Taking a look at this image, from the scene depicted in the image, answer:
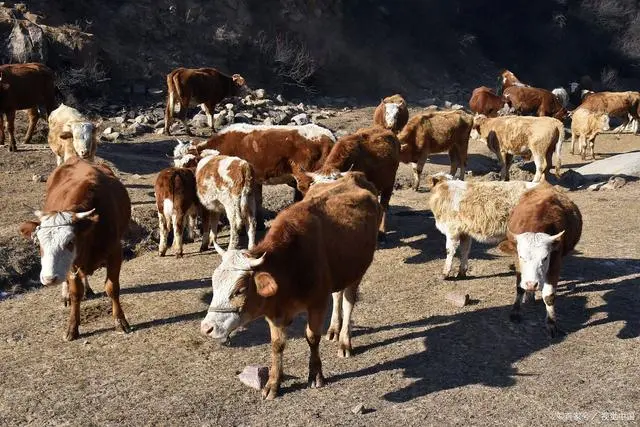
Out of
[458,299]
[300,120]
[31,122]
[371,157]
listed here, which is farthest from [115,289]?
[300,120]

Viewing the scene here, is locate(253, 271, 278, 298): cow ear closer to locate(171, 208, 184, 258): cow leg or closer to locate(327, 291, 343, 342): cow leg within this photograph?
locate(327, 291, 343, 342): cow leg

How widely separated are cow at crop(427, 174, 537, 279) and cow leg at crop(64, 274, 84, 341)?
191 inches

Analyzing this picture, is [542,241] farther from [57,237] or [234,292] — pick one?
[57,237]

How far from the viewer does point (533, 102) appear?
2470 centimetres

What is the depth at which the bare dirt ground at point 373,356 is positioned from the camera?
6.23m

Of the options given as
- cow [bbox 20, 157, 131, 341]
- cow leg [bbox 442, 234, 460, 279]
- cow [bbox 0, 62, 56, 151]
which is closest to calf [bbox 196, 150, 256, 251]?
cow [bbox 20, 157, 131, 341]

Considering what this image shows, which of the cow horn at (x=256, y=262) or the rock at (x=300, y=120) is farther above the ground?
the cow horn at (x=256, y=262)

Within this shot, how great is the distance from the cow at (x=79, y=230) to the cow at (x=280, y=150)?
351 centimetres

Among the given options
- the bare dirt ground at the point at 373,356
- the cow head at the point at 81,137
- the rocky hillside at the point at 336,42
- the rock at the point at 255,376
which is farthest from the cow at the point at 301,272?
the rocky hillside at the point at 336,42

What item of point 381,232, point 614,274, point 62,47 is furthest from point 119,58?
point 614,274

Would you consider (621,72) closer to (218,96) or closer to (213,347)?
(218,96)

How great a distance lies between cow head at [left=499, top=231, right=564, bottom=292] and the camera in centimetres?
746

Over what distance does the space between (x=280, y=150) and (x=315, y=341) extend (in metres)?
6.05

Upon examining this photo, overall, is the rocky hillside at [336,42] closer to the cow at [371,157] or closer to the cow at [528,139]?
the cow at [528,139]
